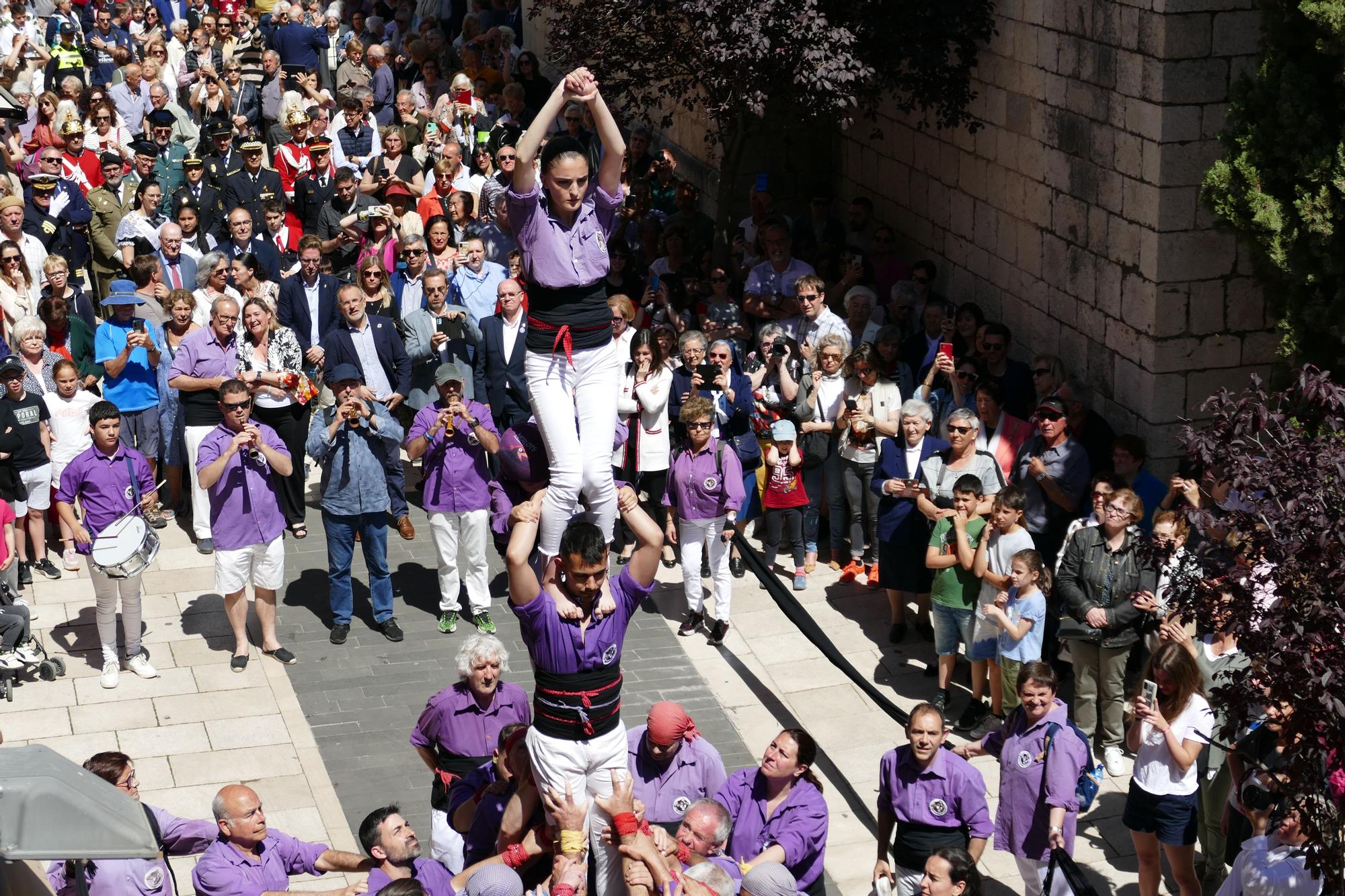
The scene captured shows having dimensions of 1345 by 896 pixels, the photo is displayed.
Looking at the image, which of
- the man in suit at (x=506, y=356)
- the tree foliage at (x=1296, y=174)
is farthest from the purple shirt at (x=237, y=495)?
the tree foliage at (x=1296, y=174)

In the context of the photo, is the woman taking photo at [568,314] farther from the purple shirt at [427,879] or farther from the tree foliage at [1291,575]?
the tree foliage at [1291,575]

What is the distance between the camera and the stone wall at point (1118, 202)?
1159cm

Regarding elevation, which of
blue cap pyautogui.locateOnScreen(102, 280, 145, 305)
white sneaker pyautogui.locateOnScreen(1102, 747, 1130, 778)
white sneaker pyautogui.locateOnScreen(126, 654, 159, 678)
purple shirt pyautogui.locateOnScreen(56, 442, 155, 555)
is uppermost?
blue cap pyautogui.locateOnScreen(102, 280, 145, 305)

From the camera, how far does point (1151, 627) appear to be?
10.4 meters

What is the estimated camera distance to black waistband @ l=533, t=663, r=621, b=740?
287 inches

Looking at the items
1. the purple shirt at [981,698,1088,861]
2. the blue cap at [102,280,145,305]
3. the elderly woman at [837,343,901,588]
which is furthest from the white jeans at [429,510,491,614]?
the purple shirt at [981,698,1088,861]

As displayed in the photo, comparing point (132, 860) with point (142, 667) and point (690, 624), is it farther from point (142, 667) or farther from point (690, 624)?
point (690, 624)

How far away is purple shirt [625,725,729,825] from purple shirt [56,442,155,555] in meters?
4.52

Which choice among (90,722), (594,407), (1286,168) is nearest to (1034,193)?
(1286,168)

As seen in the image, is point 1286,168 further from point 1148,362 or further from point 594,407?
point 594,407

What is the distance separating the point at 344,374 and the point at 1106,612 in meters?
5.26

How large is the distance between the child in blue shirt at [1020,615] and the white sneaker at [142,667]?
5.56 meters

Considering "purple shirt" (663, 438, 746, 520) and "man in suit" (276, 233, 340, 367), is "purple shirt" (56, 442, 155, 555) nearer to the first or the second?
"man in suit" (276, 233, 340, 367)

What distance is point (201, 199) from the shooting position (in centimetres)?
1606
